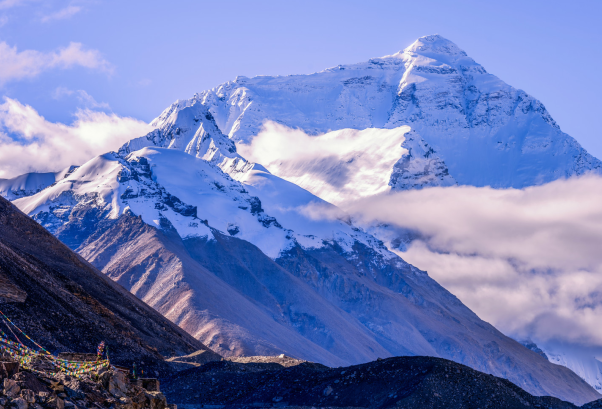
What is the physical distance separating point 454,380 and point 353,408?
6.68 m

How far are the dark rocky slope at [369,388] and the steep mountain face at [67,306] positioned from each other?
41.6 feet

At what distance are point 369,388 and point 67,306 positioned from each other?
3700cm

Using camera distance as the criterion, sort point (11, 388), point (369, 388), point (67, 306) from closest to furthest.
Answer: point (11, 388), point (369, 388), point (67, 306)

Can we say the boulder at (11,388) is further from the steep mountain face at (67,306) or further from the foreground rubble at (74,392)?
the steep mountain face at (67,306)

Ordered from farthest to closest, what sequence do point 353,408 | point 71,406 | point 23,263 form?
point 23,263, point 353,408, point 71,406

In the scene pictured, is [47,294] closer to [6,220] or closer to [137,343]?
[137,343]

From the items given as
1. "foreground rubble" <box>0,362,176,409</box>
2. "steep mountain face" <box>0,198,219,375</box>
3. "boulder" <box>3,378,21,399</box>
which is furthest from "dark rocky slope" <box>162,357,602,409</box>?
"boulder" <box>3,378,21,399</box>

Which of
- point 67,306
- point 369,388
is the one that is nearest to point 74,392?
point 369,388

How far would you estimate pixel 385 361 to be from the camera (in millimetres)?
57500

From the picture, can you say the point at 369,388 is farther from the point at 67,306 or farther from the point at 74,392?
the point at 67,306

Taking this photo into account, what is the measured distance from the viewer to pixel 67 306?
263ft

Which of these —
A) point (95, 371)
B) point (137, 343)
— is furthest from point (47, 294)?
point (95, 371)

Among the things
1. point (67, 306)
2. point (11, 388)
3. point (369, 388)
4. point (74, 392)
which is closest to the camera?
point (11, 388)

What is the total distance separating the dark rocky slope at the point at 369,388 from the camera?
167ft
